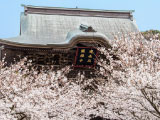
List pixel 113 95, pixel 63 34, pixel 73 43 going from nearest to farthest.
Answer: pixel 113 95 < pixel 73 43 < pixel 63 34

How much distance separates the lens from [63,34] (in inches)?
703

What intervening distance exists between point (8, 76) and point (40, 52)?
3810 millimetres

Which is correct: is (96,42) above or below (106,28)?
below

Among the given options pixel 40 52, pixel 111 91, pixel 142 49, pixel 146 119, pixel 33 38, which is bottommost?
pixel 146 119

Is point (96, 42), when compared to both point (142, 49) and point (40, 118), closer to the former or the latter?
point (142, 49)

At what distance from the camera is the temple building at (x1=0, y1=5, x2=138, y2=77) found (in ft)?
50.5

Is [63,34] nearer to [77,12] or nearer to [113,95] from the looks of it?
[77,12]

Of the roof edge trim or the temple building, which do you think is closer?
the temple building

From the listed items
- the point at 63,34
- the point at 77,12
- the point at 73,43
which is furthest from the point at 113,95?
the point at 77,12

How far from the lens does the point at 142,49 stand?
1127cm

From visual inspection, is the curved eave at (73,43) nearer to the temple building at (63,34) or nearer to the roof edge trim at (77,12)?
the temple building at (63,34)

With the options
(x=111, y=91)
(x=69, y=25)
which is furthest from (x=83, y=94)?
(x=69, y=25)

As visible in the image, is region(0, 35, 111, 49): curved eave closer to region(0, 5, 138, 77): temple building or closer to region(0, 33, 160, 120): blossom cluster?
region(0, 5, 138, 77): temple building

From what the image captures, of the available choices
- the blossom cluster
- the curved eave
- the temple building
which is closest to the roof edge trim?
the temple building
